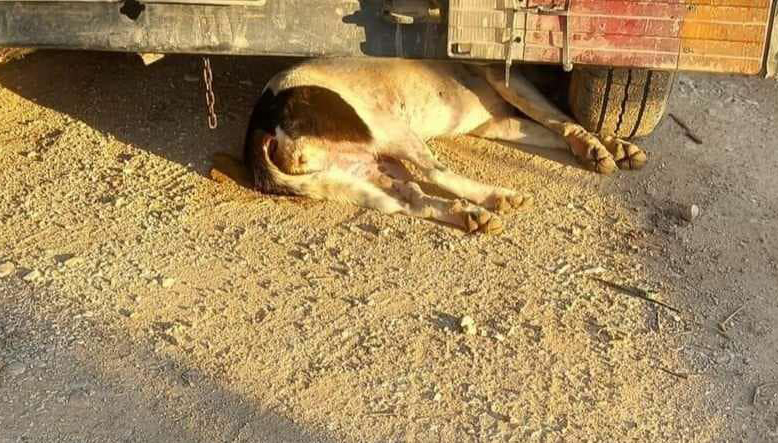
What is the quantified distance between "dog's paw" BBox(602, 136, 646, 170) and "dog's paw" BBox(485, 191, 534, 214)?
57cm

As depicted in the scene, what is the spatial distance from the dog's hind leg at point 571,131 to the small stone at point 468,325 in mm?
1346

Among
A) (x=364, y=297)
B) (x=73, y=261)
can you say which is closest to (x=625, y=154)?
(x=364, y=297)

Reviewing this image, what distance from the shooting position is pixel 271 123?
14.5 ft

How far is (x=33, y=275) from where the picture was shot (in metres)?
3.87

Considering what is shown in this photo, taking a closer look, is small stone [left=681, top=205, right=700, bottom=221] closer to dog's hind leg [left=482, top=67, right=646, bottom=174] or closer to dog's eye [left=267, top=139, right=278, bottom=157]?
dog's hind leg [left=482, top=67, right=646, bottom=174]

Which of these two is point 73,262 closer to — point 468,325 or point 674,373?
point 468,325

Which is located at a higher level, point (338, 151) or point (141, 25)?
point (141, 25)

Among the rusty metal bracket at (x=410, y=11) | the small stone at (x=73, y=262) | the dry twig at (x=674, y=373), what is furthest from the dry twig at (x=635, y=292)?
the small stone at (x=73, y=262)

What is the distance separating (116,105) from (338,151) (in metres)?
1.37

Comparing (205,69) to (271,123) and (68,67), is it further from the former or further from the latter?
(68,67)

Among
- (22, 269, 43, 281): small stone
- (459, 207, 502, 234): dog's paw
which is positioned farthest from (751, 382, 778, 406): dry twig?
(22, 269, 43, 281): small stone

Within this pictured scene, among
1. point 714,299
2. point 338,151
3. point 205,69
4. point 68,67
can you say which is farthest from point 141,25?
point 714,299

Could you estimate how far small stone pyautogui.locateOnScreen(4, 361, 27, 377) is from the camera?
3.40 metres

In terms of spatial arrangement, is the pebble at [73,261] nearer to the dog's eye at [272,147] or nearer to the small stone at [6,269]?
the small stone at [6,269]
